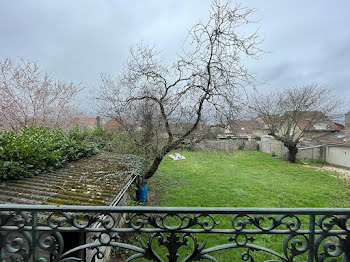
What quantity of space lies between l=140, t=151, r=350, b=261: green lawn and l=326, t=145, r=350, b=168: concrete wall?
511cm

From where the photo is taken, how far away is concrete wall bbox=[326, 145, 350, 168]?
1336 centimetres

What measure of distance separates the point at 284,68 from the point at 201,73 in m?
13.0

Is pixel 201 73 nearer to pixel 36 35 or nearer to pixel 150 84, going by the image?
pixel 150 84

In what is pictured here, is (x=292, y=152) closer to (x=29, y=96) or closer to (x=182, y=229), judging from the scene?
(x=182, y=229)

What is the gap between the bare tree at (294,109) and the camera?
45.7 feet

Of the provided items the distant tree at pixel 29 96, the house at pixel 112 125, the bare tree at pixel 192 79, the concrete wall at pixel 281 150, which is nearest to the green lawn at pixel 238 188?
the bare tree at pixel 192 79

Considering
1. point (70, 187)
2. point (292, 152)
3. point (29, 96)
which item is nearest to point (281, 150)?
point (292, 152)

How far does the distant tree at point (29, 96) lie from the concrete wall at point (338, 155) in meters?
21.0

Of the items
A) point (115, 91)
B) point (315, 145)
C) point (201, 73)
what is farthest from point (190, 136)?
point (315, 145)

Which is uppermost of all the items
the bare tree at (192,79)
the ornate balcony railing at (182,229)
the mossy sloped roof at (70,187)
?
the bare tree at (192,79)

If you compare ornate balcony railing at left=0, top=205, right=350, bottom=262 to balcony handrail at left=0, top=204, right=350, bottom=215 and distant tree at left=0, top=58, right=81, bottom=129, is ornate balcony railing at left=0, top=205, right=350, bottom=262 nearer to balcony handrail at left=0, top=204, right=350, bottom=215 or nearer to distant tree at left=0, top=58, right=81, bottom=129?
balcony handrail at left=0, top=204, right=350, bottom=215

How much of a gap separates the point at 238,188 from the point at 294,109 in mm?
11306

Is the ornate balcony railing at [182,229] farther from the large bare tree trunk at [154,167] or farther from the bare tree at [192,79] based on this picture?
the large bare tree trunk at [154,167]

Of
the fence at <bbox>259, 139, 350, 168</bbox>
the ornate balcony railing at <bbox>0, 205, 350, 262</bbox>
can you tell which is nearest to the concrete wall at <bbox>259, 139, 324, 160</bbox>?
the fence at <bbox>259, 139, 350, 168</bbox>
